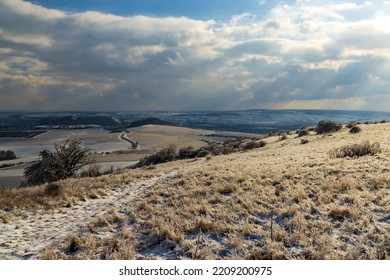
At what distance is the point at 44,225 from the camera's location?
1152cm

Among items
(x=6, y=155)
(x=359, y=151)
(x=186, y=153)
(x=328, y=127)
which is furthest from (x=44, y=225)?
(x=6, y=155)

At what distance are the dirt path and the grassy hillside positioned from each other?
75 mm

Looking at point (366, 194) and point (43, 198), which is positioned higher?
point (366, 194)

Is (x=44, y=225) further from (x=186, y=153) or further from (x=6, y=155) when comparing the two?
(x=6, y=155)

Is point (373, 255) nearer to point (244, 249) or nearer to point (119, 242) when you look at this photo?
point (244, 249)

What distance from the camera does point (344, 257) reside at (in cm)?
714

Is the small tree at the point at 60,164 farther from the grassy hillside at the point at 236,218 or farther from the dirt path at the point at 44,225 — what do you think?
the dirt path at the point at 44,225

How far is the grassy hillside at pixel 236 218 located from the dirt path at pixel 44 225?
0.25ft

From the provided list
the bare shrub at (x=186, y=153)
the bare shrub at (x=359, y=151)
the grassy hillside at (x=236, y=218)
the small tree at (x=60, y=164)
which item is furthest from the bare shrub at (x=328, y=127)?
the small tree at (x=60, y=164)

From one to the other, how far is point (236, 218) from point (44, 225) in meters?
6.77

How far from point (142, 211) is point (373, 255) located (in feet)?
25.0

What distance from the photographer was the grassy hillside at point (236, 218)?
7961 millimetres

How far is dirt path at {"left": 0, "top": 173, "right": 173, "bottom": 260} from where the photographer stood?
921cm
